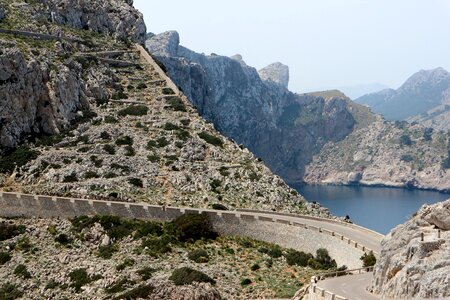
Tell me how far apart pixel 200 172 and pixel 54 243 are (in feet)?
80.2

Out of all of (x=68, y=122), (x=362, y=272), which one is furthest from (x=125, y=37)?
(x=362, y=272)

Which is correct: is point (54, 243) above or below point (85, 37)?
below

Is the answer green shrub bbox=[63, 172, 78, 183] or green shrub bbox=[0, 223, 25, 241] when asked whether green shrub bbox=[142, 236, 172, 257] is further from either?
green shrub bbox=[63, 172, 78, 183]

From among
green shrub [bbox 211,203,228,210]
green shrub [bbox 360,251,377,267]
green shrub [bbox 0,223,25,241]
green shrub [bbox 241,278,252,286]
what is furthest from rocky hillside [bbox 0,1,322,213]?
green shrub [bbox 360,251,377,267]

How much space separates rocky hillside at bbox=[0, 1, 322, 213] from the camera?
75875mm

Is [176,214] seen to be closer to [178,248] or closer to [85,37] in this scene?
[178,248]

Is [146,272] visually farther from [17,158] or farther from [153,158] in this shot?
[17,158]

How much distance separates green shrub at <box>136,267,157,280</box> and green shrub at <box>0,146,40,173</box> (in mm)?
31242

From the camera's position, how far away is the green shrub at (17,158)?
77500mm

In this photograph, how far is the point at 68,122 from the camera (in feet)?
303

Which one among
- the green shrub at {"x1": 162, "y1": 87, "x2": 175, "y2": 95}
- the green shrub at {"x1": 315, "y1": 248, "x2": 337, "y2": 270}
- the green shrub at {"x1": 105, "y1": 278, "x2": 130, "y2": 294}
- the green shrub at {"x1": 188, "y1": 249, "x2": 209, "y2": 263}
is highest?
the green shrub at {"x1": 162, "y1": 87, "x2": 175, "y2": 95}

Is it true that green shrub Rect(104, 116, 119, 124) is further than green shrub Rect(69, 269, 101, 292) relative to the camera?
Yes

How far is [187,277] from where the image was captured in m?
51.2

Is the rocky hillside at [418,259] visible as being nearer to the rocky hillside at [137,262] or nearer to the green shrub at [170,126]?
the rocky hillside at [137,262]
